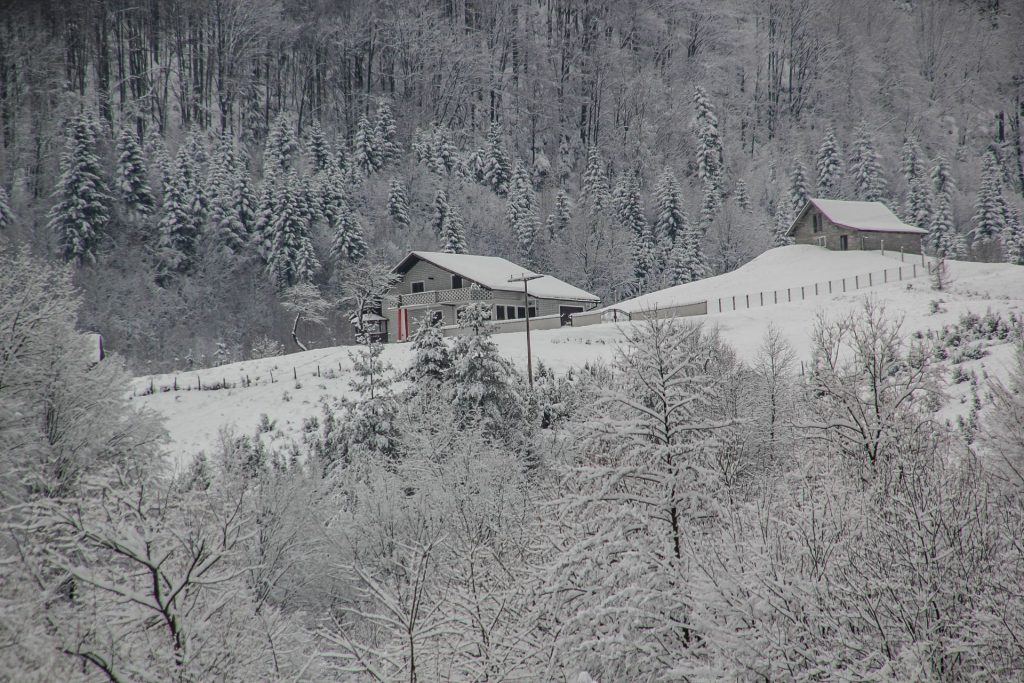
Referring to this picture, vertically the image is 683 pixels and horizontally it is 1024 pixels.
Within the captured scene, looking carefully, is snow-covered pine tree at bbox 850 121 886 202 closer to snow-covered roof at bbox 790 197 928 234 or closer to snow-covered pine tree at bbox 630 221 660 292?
snow-covered roof at bbox 790 197 928 234

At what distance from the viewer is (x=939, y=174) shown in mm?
86188

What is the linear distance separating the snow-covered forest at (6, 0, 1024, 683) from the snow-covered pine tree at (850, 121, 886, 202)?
466mm

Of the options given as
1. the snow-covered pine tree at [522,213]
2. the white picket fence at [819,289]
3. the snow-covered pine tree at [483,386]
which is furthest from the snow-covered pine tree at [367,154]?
the snow-covered pine tree at [483,386]

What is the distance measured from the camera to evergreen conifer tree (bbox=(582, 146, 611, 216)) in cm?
8844

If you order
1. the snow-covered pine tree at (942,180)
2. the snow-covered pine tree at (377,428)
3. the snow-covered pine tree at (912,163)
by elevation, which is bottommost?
the snow-covered pine tree at (377,428)

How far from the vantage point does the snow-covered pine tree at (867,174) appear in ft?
279

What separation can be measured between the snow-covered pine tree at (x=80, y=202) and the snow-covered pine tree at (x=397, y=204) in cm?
2902

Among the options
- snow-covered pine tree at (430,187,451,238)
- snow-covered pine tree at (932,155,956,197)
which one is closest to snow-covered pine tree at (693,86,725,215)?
snow-covered pine tree at (932,155,956,197)

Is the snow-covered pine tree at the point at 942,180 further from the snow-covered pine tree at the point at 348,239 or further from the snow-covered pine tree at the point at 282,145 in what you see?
the snow-covered pine tree at the point at 282,145

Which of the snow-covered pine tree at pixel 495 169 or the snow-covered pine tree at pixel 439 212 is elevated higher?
the snow-covered pine tree at pixel 495 169

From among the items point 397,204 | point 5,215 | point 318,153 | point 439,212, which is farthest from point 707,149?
Answer: point 5,215

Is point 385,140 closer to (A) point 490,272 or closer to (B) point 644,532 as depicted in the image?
(A) point 490,272

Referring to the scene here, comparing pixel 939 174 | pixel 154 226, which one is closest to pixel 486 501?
pixel 154 226

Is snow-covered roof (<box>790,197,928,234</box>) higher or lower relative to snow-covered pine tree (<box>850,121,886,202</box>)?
lower
